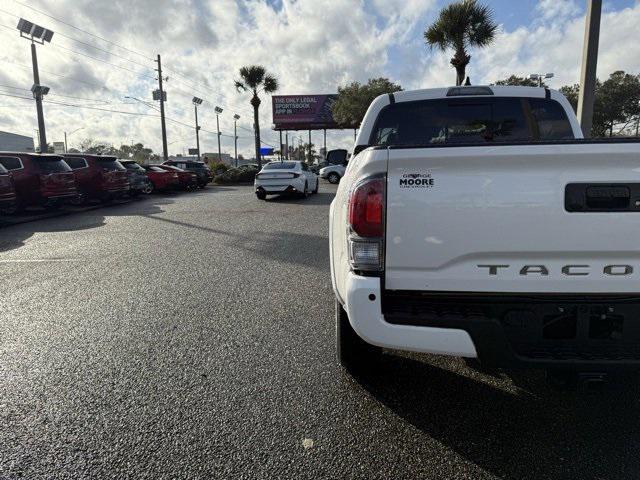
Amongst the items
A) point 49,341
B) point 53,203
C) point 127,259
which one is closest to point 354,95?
point 53,203

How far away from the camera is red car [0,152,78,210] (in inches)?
456

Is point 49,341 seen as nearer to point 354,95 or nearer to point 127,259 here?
point 127,259

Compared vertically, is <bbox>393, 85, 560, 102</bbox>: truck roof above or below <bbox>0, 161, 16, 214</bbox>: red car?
above

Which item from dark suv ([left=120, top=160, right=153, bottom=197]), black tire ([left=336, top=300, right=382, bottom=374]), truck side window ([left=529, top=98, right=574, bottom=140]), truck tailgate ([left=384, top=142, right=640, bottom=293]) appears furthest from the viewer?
dark suv ([left=120, top=160, right=153, bottom=197])

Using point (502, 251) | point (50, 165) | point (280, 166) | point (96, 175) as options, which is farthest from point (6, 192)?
point (502, 251)

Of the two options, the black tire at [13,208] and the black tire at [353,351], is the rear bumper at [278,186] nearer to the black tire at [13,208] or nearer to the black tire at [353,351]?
the black tire at [13,208]

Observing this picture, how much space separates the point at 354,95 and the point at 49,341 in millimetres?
42137

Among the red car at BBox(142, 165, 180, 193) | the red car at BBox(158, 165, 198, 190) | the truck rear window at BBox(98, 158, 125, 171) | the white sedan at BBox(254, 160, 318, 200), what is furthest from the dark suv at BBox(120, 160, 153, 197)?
the white sedan at BBox(254, 160, 318, 200)

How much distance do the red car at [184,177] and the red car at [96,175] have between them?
16.8 ft

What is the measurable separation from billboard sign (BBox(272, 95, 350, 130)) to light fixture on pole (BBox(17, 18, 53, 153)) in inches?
1211

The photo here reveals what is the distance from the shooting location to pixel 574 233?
1.99 metres

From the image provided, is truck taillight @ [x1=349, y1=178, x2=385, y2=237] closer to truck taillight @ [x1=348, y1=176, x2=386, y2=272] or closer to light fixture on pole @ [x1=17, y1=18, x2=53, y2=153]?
truck taillight @ [x1=348, y1=176, x2=386, y2=272]

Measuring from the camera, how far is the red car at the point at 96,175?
14.1 metres

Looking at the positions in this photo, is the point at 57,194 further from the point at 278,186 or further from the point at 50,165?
the point at 278,186
